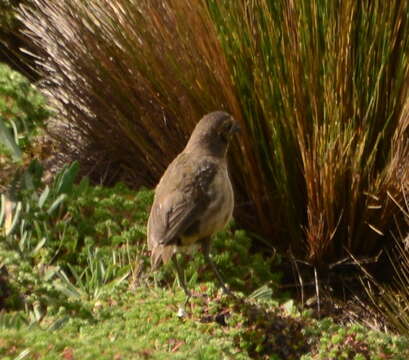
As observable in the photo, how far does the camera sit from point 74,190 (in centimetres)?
600

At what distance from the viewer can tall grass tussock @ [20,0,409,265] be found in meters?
5.64

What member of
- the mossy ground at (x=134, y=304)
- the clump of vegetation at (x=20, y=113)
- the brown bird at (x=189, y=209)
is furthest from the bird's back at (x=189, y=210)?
the clump of vegetation at (x=20, y=113)

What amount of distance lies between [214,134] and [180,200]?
20.6 inches

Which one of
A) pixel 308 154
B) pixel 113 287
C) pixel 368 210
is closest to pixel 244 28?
pixel 308 154

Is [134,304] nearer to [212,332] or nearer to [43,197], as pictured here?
[212,332]

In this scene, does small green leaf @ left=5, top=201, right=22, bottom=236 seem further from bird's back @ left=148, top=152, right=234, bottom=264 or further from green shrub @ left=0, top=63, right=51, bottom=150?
green shrub @ left=0, top=63, right=51, bottom=150

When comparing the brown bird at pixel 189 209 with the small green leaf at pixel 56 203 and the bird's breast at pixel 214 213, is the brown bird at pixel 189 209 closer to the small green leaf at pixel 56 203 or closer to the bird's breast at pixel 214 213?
the bird's breast at pixel 214 213

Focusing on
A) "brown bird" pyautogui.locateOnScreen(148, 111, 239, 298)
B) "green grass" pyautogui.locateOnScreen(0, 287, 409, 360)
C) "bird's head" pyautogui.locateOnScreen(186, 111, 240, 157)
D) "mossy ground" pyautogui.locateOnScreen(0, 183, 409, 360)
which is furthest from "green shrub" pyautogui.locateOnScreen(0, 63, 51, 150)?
"green grass" pyautogui.locateOnScreen(0, 287, 409, 360)

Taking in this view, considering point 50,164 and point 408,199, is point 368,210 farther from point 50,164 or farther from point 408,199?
point 50,164

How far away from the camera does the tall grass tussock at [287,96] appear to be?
564cm

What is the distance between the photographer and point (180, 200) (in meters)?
4.84

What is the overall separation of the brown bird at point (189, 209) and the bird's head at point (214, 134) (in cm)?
10

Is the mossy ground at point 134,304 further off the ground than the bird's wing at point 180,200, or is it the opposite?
the bird's wing at point 180,200

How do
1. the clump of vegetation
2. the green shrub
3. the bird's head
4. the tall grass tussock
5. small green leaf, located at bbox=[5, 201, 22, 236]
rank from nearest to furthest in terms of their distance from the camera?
the bird's head, small green leaf, located at bbox=[5, 201, 22, 236], the tall grass tussock, the clump of vegetation, the green shrub
